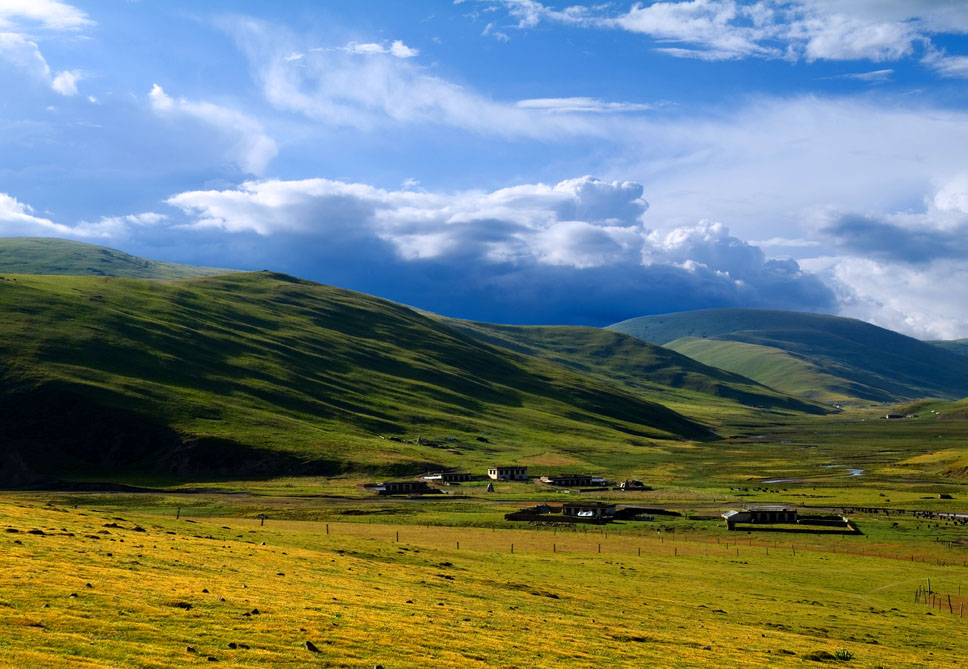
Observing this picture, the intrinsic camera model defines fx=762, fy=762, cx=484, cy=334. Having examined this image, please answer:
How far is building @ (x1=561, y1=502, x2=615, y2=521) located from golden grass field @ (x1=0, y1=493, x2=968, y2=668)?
2677 cm

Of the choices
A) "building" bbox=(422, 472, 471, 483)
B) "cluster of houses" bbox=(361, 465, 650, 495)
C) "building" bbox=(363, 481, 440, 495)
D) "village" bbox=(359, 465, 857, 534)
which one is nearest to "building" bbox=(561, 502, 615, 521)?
"village" bbox=(359, 465, 857, 534)

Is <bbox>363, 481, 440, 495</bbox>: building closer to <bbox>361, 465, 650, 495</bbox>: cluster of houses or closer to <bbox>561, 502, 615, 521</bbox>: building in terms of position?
<bbox>361, 465, 650, 495</bbox>: cluster of houses

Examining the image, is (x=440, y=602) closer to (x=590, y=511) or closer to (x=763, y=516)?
(x=590, y=511)

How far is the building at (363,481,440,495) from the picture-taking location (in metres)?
148

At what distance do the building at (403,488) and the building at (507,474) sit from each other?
26661 mm

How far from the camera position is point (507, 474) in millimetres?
177000

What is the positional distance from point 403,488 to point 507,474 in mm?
34656

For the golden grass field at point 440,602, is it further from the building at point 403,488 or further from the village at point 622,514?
the building at point 403,488

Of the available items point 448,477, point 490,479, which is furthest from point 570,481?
point 448,477

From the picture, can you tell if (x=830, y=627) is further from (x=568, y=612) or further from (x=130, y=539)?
(x=130, y=539)

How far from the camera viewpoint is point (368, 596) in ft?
135

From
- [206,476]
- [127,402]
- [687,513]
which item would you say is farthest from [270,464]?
[687,513]

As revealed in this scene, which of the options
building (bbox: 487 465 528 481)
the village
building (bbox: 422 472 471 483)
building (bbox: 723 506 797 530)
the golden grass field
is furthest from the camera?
building (bbox: 487 465 528 481)

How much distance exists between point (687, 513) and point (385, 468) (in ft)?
253
